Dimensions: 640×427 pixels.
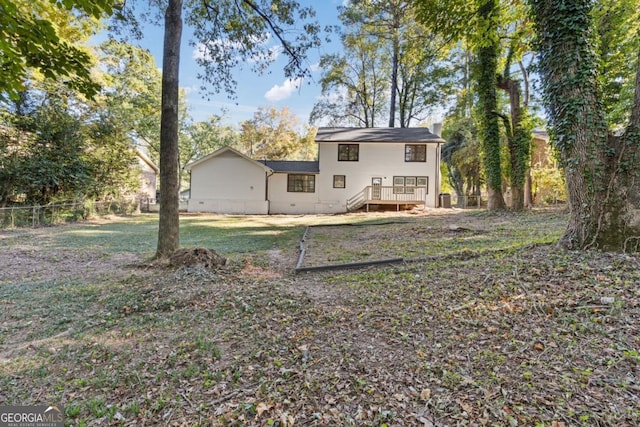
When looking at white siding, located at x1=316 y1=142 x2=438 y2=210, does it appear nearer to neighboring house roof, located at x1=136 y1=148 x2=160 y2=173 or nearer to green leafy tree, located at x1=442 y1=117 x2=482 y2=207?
green leafy tree, located at x1=442 y1=117 x2=482 y2=207

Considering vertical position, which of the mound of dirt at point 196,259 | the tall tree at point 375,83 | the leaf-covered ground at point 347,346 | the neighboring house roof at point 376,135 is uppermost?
the tall tree at point 375,83

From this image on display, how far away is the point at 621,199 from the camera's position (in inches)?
147

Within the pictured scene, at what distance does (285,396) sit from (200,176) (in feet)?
66.9

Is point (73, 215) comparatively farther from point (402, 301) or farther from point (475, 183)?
point (475, 183)

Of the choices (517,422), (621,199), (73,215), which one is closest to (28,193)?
(73,215)

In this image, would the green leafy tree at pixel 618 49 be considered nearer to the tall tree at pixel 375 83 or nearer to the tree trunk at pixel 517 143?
the tree trunk at pixel 517 143

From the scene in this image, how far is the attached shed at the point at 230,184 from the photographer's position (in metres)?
20.3

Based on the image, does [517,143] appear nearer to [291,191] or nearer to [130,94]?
[291,191]

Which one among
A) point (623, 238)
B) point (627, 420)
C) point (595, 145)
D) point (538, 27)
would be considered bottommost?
point (627, 420)

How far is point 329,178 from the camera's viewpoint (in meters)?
20.6

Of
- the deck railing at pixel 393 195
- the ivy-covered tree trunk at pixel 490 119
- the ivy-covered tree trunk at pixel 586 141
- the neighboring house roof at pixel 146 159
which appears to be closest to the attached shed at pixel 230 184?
the neighboring house roof at pixel 146 159

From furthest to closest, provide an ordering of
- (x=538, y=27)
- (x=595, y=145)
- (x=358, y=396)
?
(x=538, y=27) < (x=595, y=145) < (x=358, y=396)

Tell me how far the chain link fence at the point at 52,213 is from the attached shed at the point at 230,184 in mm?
5068

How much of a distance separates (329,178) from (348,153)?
2.18m
